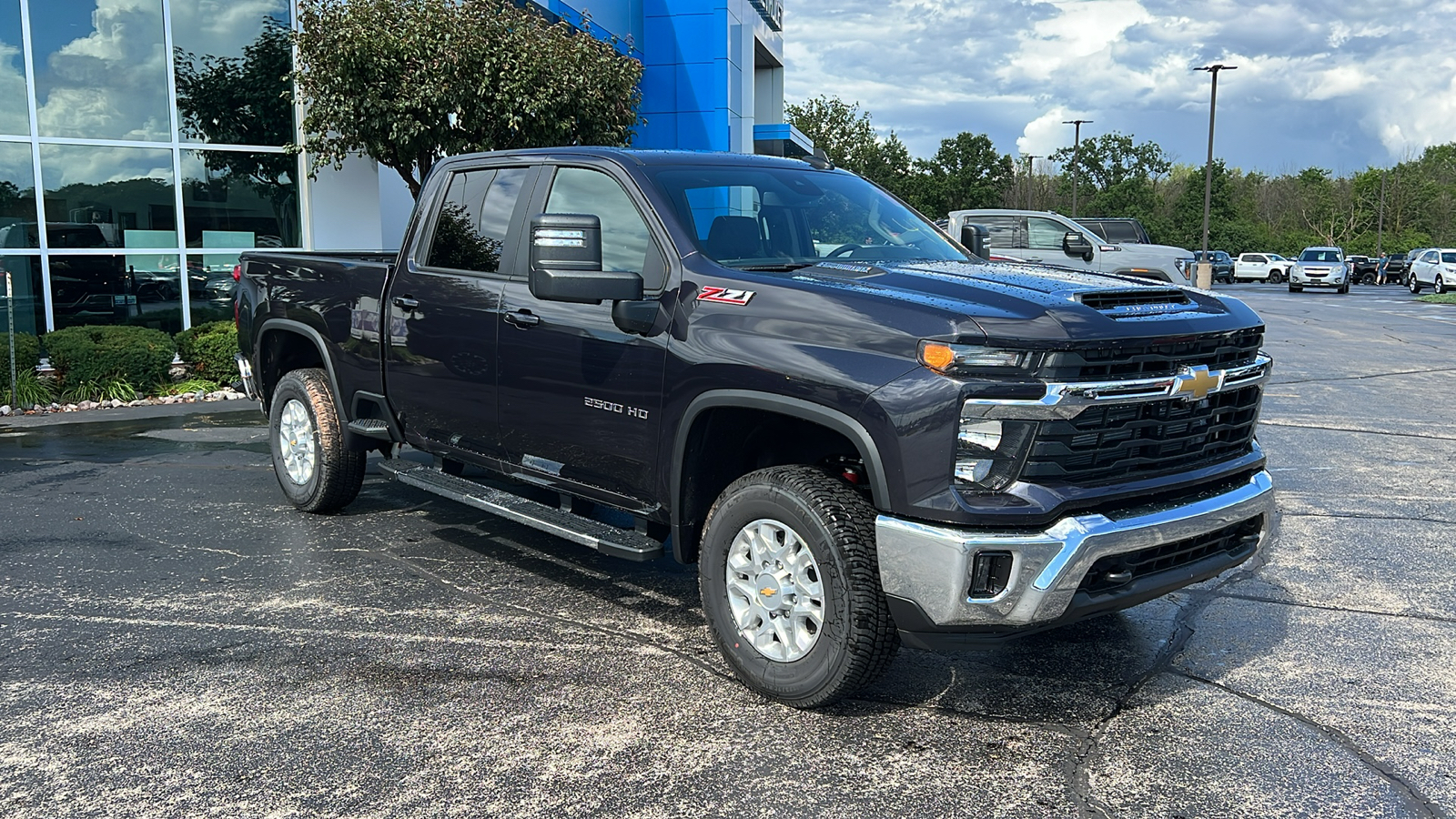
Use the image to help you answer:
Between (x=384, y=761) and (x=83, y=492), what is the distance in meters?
5.10

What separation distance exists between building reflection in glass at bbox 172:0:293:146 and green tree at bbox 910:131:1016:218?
153 feet

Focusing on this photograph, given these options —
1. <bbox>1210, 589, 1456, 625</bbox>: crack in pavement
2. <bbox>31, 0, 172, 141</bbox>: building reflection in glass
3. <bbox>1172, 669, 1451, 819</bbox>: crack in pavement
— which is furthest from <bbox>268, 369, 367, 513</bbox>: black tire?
<bbox>31, 0, 172, 141</bbox>: building reflection in glass

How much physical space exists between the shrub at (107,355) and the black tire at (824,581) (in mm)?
9902

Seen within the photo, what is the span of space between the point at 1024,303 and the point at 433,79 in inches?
404

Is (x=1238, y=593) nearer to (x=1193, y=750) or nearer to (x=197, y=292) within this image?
(x=1193, y=750)

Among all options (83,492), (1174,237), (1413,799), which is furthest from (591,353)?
(1174,237)

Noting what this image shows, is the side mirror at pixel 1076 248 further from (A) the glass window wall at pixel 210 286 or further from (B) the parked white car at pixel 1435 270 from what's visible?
(B) the parked white car at pixel 1435 270

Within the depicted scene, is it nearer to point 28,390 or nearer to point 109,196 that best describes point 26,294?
point 109,196

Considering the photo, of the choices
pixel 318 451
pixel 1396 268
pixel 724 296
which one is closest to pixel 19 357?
pixel 318 451

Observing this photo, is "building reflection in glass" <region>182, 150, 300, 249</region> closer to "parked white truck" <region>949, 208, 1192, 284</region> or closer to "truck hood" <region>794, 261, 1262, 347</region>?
"parked white truck" <region>949, 208, 1192, 284</region>

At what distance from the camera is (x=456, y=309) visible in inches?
220

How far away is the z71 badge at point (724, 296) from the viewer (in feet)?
14.1

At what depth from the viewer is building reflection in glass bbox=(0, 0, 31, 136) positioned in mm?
12961

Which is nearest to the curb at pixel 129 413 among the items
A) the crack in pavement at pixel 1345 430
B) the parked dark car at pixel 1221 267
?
the crack in pavement at pixel 1345 430
